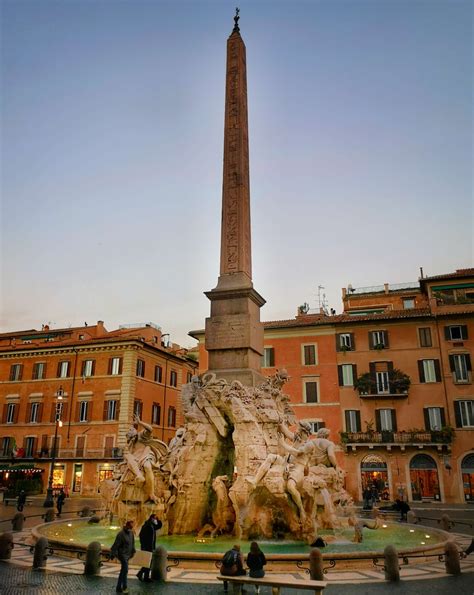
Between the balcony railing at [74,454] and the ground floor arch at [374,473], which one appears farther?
the balcony railing at [74,454]

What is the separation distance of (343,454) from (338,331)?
6525mm

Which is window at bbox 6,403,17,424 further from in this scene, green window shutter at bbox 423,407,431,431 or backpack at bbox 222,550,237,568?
backpack at bbox 222,550,237,568

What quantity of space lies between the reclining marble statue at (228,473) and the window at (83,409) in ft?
63.6

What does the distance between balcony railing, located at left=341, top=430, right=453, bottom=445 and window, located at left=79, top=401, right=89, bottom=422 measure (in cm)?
1454

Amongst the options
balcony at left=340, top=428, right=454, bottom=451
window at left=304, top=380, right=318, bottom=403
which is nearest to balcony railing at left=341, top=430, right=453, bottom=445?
balcony at left=340, top=428, right=454, bottom=451

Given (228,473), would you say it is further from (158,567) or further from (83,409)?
(83,409)

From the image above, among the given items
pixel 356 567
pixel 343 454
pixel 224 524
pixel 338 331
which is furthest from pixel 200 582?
pixel 338 331

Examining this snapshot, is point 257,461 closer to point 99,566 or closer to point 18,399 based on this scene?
point 99,566

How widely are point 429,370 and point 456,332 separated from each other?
7.97 ft

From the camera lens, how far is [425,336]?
27.4 metres

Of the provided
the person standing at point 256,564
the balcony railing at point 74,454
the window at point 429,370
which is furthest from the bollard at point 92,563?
the window at point 429,370

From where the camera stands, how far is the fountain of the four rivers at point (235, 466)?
9.98m

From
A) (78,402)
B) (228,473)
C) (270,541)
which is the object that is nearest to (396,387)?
(228,473)

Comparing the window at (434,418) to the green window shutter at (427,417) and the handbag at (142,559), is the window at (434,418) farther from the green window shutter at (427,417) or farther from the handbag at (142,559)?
the handbag at (142,559)
